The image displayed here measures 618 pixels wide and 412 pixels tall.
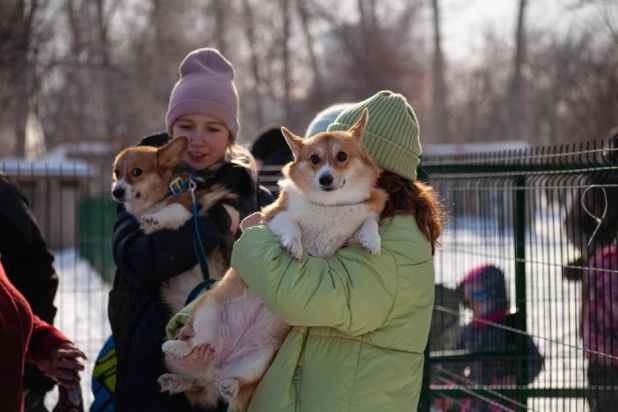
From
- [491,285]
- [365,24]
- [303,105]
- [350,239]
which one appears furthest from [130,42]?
[350,239]

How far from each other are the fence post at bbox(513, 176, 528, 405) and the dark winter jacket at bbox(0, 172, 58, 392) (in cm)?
283

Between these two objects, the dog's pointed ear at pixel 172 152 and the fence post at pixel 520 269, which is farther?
the fence post at pixel 520 269

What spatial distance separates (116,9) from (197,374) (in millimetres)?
24946

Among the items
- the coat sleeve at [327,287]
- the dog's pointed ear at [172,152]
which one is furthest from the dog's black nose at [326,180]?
the dog's pointed ear at [172,152]

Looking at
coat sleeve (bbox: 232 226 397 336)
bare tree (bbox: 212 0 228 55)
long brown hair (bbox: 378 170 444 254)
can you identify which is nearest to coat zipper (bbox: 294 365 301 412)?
coat sleeve (bbox: 232 226 397 336)

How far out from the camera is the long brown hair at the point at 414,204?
292 cm

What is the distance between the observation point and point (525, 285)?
500 cm

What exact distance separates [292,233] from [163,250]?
2.69ft

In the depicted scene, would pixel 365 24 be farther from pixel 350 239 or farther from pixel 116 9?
pixel 350 239

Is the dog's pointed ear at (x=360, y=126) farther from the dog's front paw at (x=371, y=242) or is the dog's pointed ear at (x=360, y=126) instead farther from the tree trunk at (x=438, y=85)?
the tree trunk at (x=438, y=85)

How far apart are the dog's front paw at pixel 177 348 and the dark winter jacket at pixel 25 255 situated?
4.94 ft

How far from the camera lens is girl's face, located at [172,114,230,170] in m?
4.07

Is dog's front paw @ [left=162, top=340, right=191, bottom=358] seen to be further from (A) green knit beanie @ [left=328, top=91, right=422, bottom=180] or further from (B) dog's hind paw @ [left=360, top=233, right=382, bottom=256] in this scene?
(A) green knit beanie @ [left=328, top=91, right=422, bottom=180]

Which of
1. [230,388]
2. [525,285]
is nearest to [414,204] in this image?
[230,388]
